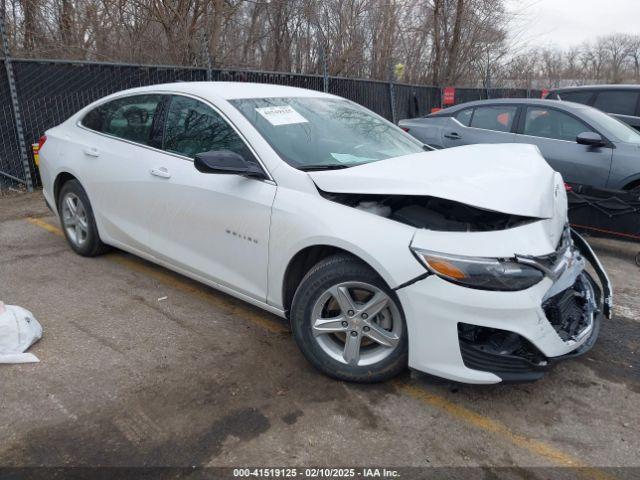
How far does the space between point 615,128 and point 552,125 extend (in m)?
0.67

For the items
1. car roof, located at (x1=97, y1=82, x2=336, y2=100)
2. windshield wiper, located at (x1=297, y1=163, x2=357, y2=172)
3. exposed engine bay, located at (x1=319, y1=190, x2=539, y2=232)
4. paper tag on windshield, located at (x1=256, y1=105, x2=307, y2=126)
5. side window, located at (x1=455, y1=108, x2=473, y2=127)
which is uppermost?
car roof, located at (x1=97, y1=82, x2=336, y2=100)

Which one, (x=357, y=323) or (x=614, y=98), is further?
(x=614, y=98)

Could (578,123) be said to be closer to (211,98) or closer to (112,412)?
(211,98)

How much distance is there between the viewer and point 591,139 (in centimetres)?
588

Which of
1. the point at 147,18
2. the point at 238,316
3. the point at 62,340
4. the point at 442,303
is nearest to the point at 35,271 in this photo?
the point at 62,340

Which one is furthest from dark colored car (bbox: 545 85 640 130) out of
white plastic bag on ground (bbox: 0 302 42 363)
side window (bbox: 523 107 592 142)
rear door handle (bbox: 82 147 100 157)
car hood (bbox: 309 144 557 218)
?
white plastic bag on ground (bbox: 0 302 42 363)

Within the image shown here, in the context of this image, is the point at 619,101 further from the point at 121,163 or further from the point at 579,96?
the point at 121,163

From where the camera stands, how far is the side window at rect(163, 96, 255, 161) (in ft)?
11.6

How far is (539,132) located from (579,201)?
161 cm

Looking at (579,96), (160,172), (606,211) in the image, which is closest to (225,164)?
(160,172)

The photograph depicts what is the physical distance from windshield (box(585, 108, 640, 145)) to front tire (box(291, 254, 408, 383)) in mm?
4562

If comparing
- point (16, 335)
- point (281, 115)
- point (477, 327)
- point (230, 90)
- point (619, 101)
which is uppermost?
point (230, 90)

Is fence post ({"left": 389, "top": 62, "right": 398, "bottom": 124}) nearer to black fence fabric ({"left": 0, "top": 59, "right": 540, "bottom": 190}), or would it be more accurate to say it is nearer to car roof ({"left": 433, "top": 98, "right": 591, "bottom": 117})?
black fence fabric ({"left": 0, "top": 59, "right": 540, "bottom": 190})

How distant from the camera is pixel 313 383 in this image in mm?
3043
